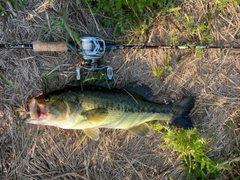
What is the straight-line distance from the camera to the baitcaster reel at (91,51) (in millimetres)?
3518

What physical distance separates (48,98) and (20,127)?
791mm

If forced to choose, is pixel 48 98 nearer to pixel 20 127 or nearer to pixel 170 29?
pixel 20 127

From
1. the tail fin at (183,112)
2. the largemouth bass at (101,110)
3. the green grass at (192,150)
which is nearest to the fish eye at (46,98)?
the largemouth bass at (101,110)

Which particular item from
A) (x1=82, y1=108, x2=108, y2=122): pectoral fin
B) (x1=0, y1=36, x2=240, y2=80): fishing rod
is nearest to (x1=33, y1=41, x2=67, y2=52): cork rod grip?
(x1=0, y1=36, x2=240, y2=80): fishing rod

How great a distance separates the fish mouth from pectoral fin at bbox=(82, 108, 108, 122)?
Answer: 0.47 metres

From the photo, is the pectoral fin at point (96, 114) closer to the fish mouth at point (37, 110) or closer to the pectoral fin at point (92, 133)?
the pectoral fin at point (92, 133)

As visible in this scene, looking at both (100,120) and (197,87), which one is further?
(197,87)

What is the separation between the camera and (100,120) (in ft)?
11.7

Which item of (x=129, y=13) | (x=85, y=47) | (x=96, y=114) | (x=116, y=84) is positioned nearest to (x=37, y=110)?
(x=96, y=114)

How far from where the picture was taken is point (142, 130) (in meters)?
3.84

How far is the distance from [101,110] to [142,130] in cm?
66

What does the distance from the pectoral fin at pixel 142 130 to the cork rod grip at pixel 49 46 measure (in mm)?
1337

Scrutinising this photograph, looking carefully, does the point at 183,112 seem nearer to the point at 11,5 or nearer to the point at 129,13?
the point at 129,13

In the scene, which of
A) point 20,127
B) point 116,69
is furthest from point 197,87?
point 20,127
